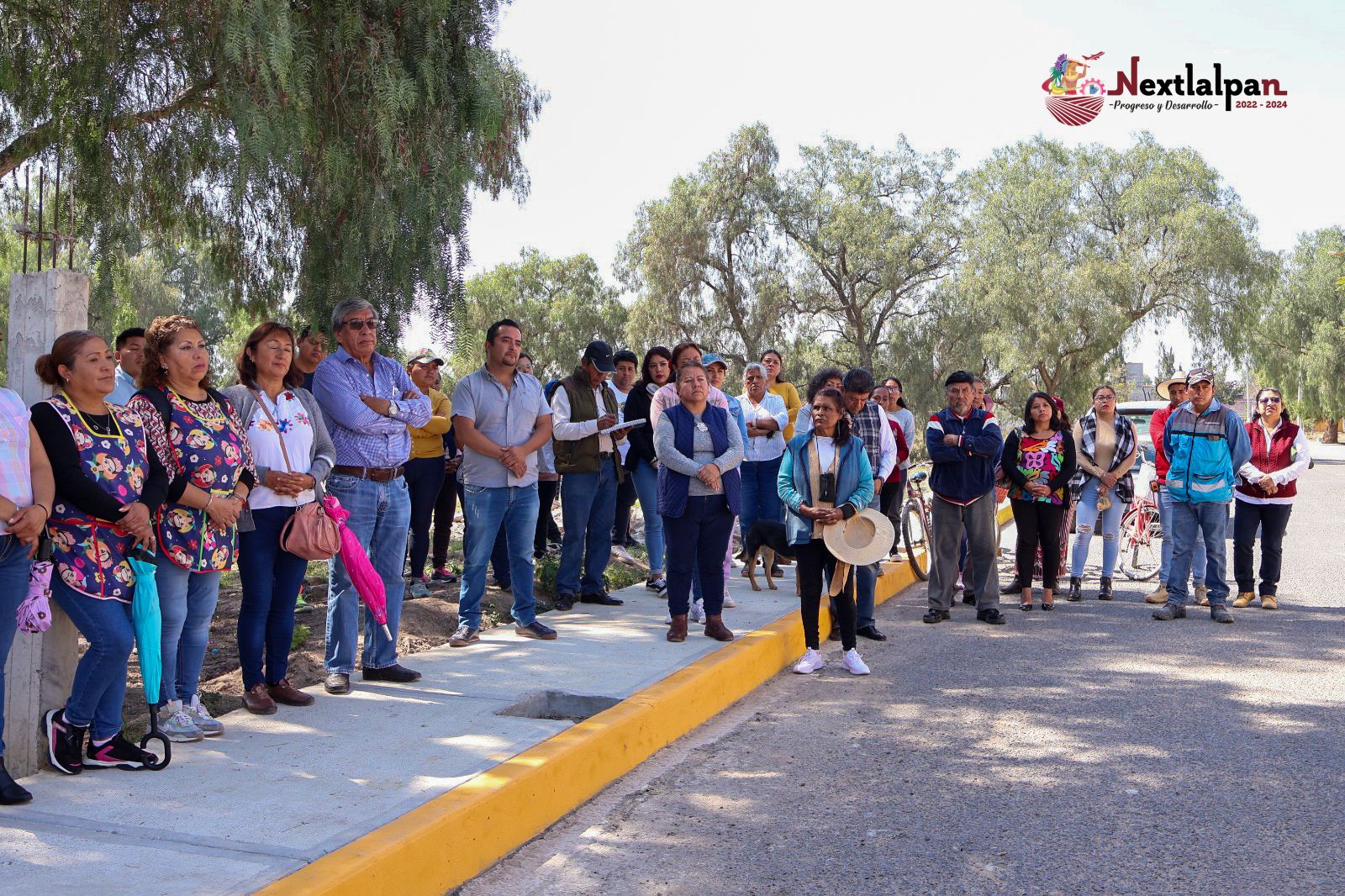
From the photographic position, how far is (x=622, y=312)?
172 feet

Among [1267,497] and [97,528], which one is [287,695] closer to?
[97,528]

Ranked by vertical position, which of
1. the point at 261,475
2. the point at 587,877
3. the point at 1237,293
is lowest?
the point at 587,877

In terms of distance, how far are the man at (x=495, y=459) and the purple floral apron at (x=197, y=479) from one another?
2203mm

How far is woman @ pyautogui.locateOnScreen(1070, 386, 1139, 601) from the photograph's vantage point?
1028 cm

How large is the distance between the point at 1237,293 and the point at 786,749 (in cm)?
3741

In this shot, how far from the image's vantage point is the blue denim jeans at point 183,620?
16.3ft

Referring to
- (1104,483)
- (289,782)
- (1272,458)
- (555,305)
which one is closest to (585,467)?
(289,782)

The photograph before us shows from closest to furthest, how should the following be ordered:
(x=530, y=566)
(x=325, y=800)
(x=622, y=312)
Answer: (x=325, y=800)
(x=530, y=566)
(x=622, y=312)

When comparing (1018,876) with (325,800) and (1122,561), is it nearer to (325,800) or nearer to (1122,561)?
(325,800)

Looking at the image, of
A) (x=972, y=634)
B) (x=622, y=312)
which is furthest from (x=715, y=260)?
(x=972, y=634)

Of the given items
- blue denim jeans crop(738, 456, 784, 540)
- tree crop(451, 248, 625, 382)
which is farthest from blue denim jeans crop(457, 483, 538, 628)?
tree crop(451, 248, 625, 382)

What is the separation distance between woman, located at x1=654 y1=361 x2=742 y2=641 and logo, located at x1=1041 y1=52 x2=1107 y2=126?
27581 millimetres

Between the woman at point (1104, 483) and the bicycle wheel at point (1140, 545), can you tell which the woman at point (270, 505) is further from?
the bicycle wheel at point (1140, 545)

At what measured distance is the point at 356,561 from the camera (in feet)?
18.9
